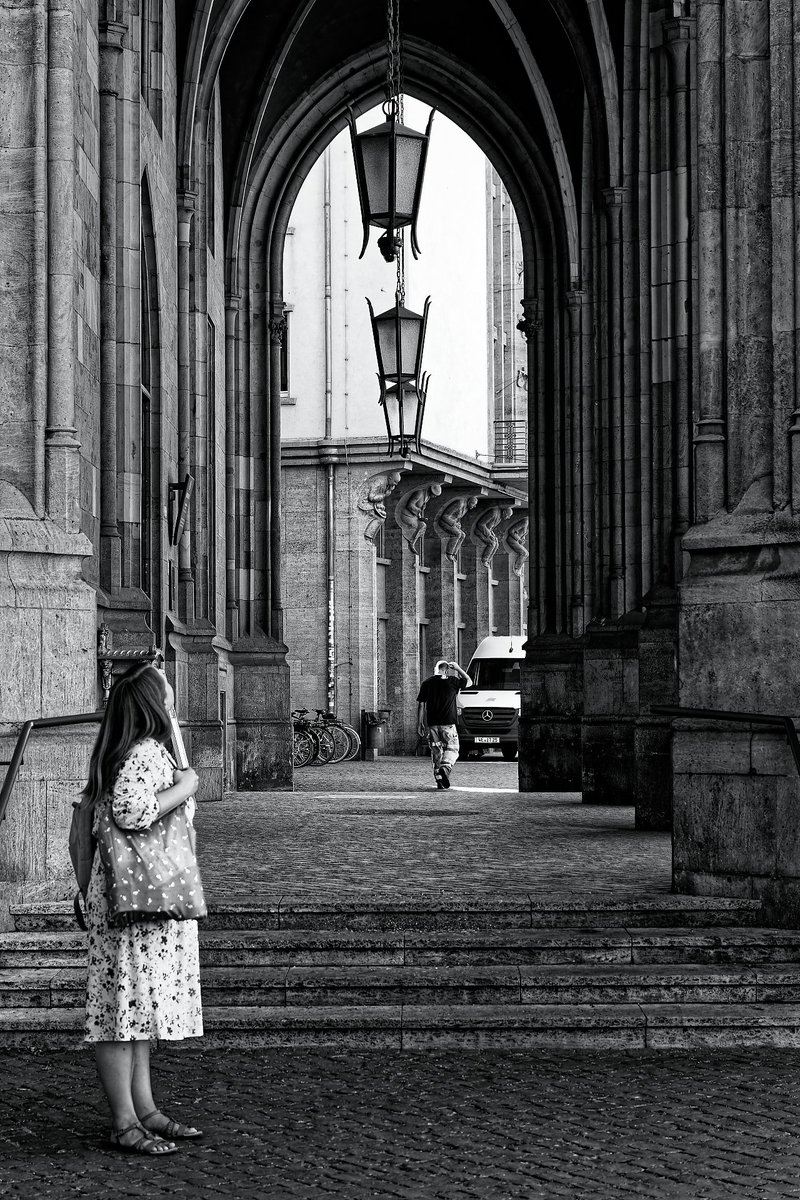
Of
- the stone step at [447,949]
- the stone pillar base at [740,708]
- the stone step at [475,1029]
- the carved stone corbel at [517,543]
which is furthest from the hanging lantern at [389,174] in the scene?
the carved stone corbel at [517,543]

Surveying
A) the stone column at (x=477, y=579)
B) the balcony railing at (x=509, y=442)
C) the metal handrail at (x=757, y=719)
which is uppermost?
the balcony railing at (x=509, y=442)

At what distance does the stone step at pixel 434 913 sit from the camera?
28.4 feet

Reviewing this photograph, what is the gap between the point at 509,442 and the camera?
45594mm

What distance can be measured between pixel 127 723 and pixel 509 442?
3991cm

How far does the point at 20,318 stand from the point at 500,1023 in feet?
15.7

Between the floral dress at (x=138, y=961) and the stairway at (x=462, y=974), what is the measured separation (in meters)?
1.66

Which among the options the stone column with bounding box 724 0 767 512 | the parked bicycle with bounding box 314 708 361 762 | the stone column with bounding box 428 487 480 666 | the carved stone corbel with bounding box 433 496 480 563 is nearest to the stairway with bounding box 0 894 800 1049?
the stone column with bounding box 724 0 767 512

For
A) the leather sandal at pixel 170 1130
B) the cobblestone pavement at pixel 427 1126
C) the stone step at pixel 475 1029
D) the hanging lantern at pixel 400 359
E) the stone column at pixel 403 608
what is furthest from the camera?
the stone column at pixel 403 608

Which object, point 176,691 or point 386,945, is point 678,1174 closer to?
point 386,945

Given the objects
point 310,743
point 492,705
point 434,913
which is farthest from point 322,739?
point 434,913

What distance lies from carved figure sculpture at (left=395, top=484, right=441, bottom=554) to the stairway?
3134 centimetres

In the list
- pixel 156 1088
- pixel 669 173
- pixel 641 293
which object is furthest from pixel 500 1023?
pixel 641 293

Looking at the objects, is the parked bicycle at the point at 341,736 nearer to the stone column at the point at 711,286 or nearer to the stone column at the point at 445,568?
the stone column at the point at 445,568

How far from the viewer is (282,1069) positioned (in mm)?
7211
